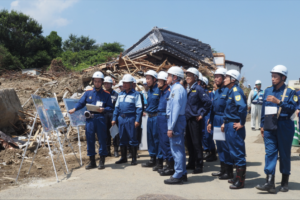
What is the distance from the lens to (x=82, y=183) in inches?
227

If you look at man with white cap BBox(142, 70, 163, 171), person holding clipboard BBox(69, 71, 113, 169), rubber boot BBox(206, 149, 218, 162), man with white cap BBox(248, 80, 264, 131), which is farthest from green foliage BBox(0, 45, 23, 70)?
rubber boot BBox(206, 149, 218, 162)

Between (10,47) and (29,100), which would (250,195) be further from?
(10,47)

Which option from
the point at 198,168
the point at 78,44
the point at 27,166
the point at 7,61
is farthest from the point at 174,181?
the point at 78,44

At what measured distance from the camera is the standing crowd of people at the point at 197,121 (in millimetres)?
5035

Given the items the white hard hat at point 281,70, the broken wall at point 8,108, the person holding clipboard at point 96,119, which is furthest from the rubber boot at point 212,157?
the broken wall at point 8,108

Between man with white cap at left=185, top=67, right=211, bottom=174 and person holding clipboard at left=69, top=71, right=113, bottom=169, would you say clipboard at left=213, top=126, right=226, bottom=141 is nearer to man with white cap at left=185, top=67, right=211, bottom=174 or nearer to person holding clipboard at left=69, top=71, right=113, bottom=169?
man with white cap at left=185, top=67, right=211, bottom=174

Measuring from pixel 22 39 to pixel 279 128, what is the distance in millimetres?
36140

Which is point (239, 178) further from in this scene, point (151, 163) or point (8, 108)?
point (8, 108)

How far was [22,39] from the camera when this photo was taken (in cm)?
3459

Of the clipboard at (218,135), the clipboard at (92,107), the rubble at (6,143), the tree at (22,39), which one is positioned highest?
the tree at (22,39)

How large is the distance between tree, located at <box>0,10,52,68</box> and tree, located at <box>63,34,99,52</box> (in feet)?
40.6

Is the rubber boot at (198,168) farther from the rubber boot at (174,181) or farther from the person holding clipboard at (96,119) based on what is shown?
the person holding clipboard at (96,119)

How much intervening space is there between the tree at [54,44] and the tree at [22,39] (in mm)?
971

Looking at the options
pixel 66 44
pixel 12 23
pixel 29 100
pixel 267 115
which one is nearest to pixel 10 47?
pixel 12 23
